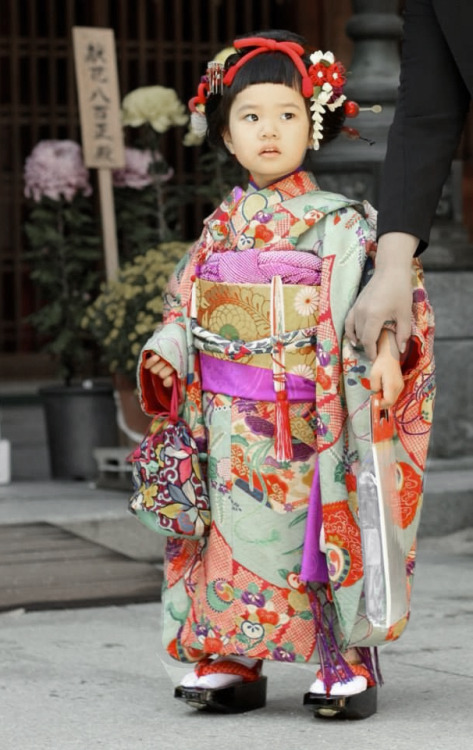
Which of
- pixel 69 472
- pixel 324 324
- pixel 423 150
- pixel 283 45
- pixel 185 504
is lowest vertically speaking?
pixel 69 472

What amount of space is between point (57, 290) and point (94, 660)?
12.3 ft

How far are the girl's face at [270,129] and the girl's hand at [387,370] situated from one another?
0.81 metres

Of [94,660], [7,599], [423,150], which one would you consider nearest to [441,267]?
[7,599]

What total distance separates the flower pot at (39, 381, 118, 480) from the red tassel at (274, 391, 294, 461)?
12.3 feet

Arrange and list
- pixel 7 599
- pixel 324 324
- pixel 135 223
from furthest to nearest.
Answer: pixel 135 223
pixel 7 599
pixel 324 324

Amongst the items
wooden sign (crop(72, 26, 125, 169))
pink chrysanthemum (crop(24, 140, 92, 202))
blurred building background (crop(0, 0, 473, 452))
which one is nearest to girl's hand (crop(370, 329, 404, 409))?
wooden sign (crop(72, 26, 125, 169))

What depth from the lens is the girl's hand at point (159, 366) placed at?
3.62 meters

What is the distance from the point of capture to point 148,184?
25.6 feet

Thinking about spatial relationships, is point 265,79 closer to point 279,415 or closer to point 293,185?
point 293,185

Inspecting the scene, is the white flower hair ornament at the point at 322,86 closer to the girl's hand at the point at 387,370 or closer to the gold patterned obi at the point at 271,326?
the gold patterned obi at the point at 271,326

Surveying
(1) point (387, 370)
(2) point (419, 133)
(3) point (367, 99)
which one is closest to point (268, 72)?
(1) point (387, 370)

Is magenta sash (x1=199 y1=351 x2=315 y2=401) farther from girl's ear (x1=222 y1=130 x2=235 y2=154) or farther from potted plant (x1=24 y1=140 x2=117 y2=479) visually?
potted plant (x1=24 y1=140 x2=117 y2=479)

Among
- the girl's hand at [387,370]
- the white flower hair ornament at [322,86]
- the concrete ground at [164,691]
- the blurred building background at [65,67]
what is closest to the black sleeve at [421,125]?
the girl's hand at [387,370]

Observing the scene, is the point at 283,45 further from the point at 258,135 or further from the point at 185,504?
the point at 185,504
